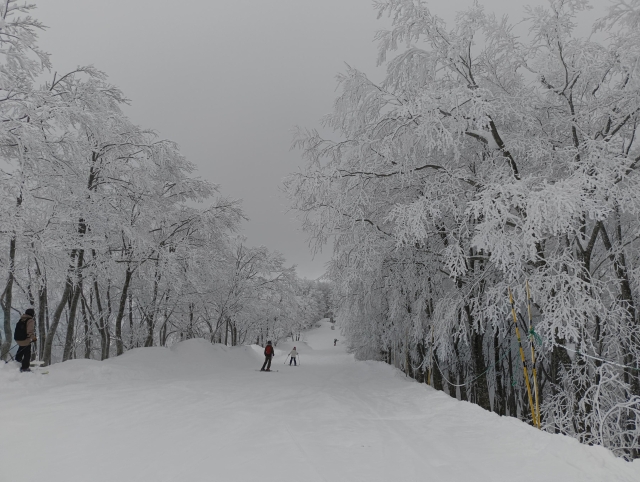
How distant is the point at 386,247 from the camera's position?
875cm

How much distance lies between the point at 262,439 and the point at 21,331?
7.17 metres

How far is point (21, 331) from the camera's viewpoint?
827cm

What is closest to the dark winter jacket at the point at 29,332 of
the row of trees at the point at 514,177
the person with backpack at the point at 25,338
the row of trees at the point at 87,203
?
the person with backpack at the point at 25,338

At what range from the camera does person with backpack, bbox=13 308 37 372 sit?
8000 millimetres

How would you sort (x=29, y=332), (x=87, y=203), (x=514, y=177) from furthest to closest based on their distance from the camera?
(x=87, y=203) < (x=29, y=332) < (x=514, y=177)

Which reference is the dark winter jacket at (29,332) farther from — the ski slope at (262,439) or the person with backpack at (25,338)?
the ski slope at (262,439)

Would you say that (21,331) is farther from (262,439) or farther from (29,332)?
(262,439)

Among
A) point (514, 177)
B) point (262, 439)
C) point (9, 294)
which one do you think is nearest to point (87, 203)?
point (9, 294)

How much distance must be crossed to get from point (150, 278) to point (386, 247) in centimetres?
1028

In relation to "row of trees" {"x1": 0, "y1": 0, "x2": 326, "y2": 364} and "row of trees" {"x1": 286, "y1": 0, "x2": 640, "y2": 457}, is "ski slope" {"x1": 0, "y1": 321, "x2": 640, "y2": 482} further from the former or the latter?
"row of trees" {"x1": 0, "y1": 0, "x2": 326, "y2": 364}

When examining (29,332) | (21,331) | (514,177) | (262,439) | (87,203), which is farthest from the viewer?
(87,203)

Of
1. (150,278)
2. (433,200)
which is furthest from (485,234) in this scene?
(150,278)

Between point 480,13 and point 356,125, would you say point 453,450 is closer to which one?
point 356,125

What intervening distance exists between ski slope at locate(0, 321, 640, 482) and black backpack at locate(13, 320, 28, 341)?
2.11 feet
